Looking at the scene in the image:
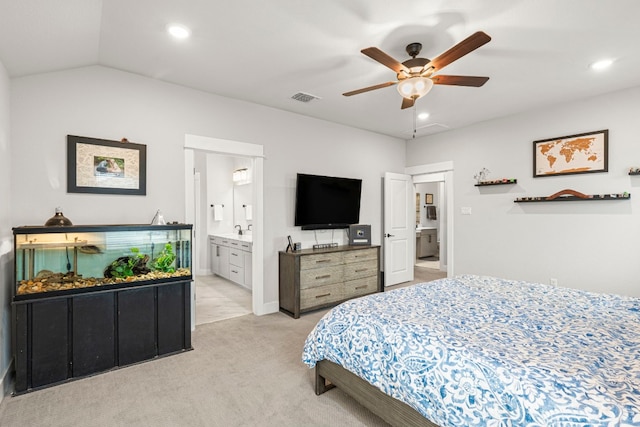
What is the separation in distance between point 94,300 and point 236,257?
118 inches

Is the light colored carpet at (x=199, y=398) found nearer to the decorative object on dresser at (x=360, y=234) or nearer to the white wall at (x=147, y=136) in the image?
the white wall at (x=147, y=136)

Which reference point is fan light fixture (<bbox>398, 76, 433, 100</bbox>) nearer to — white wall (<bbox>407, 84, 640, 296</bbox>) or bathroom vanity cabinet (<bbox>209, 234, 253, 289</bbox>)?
white wall (<bbox>407, 84, 640, 296</bbox>)

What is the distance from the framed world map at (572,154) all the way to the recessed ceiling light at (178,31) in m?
4.45

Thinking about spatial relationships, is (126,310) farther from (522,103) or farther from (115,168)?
(522,103)

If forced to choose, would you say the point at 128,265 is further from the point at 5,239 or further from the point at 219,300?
the point at 219,300

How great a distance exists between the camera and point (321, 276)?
4.27 m

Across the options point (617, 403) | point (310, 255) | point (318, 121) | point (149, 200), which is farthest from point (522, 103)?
point (149, 200)

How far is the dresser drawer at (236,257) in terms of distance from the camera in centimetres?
543

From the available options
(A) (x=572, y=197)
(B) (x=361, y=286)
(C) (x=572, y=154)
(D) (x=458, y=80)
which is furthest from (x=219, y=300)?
(C) (x=572, y=154)

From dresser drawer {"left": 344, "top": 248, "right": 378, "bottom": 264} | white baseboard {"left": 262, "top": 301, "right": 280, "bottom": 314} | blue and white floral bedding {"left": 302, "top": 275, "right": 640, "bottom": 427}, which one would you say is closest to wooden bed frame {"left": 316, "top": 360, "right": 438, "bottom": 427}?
blue and white floral bedding {"left": 302, "top": 275, "right": 640, "bottom": 427}

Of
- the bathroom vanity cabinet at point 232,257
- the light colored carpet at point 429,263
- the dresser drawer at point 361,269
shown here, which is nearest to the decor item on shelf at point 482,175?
the dresser drawer at point 361,269

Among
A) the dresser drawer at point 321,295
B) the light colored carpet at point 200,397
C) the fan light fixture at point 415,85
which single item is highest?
the fan light fixture at point 415,85

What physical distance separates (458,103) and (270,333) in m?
3.68

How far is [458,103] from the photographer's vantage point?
4121 mm
